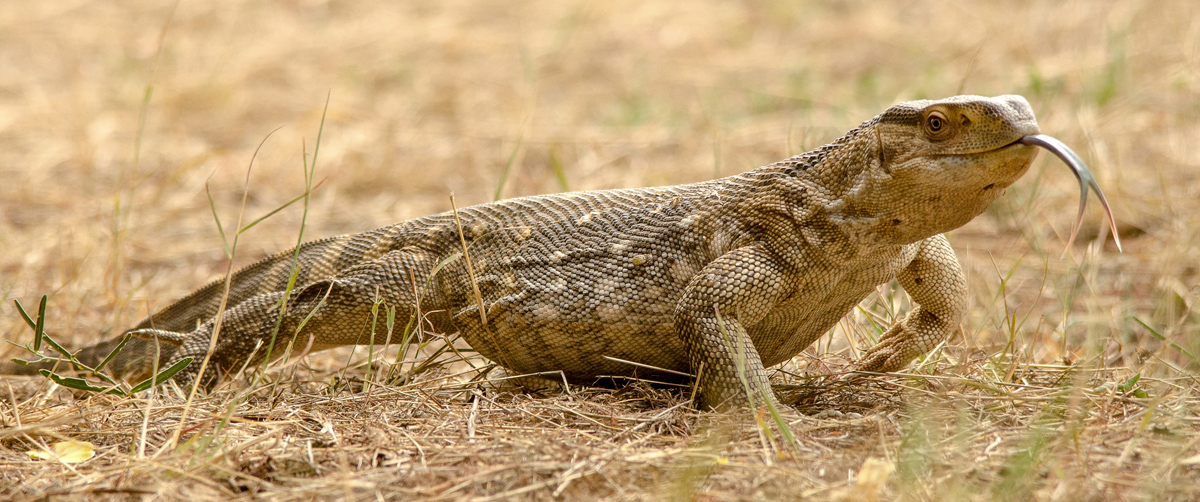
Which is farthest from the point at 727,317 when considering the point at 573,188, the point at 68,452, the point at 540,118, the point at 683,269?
the point at 540,118

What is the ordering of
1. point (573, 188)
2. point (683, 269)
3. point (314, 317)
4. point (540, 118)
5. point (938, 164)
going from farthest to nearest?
point (540, 118), point (573, 188), point (314, 317), point (683, 269), point (938, 164)

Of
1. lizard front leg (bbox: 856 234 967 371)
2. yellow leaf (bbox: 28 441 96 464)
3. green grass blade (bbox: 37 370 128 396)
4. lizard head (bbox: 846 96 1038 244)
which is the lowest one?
yellow leaf (bbox: 28 441 96 464)

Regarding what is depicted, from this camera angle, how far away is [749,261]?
3.19m

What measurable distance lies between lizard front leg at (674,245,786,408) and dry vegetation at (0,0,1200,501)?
127 mm

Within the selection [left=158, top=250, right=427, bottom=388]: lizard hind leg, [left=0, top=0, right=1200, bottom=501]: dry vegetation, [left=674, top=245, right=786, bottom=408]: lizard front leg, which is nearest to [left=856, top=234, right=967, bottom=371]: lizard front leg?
[left=0, top=0, right=1200, bottom=501]: dry vegetation

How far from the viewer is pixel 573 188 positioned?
6.85 metres

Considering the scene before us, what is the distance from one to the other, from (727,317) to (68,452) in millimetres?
2089

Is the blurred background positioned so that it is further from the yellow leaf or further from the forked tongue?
the yellow leaf

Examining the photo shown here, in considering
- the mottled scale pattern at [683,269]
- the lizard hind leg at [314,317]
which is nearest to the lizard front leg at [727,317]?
the mottled scale pattern at [683,269]

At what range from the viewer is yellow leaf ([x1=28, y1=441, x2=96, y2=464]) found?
9.90 feet

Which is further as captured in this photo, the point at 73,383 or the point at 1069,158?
the point at 73,383

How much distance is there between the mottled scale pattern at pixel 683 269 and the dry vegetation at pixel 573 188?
0.19 m

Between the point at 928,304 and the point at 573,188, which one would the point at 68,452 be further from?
the point at 573,188

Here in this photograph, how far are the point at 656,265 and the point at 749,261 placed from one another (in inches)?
14.0
